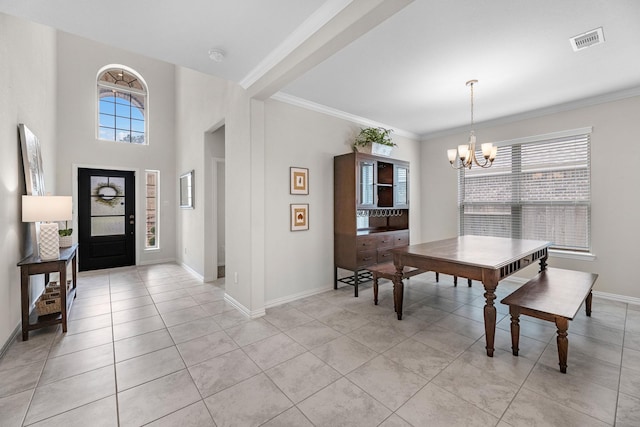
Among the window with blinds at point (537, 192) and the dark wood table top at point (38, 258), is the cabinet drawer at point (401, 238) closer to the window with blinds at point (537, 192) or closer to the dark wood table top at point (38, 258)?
the window with blinds at point (537, 192)

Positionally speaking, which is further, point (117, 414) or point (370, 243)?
point (370, 243)

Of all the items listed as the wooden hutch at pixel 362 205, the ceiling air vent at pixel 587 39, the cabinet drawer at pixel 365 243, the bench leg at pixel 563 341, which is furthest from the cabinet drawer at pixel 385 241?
the ceiling air vent at pixel 587 39

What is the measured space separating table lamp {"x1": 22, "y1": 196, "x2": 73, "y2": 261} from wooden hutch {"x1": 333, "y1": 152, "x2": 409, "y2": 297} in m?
3.07

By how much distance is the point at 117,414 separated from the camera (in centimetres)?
162

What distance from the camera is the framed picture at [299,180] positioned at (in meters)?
3.54

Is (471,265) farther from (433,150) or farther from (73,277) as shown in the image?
(73,277)

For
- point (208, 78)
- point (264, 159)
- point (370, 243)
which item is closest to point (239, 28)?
point (264, 159)

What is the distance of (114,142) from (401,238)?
5.65 m

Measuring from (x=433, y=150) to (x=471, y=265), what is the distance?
361 cm

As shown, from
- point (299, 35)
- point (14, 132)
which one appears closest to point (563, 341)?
point (299, 35)

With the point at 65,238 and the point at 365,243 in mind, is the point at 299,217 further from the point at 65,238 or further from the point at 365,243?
the point at 65,238

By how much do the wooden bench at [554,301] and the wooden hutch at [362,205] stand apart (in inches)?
68.9

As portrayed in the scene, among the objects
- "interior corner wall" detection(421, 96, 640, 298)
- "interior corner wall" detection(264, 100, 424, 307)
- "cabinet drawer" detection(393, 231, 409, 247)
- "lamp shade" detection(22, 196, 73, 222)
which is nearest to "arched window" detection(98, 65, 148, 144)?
"lamp shade" detection(22, 196, 73, 222)

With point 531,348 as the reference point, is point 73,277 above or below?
above
